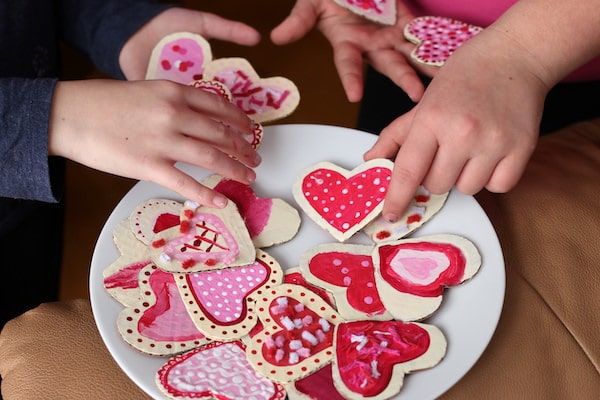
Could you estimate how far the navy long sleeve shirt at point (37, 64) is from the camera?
69 centimetres

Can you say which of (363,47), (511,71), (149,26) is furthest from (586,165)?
(149,26)

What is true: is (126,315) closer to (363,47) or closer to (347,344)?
(347,344)

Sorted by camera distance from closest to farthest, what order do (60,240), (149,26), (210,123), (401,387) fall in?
(401,387) → (210,123) → (149,26) → (60,240)

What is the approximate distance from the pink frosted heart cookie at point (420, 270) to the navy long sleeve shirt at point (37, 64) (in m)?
0.35

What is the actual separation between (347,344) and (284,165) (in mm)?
239

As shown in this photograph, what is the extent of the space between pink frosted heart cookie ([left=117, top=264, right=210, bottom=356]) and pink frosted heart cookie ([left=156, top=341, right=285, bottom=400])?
0.6 inches

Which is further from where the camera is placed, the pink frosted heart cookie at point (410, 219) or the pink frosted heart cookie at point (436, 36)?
the pink frosted heart cookie at point (436, 36)

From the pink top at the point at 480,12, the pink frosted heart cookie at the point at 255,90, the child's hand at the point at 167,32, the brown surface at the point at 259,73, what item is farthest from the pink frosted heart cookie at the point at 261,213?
the brown surface at the point at 259,73

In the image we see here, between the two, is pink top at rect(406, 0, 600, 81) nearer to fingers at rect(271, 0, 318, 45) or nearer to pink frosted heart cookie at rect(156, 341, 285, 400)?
fingers at rect(271, 0, 318, 45)

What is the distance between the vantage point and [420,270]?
0.66m

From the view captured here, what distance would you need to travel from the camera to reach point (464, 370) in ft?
1.90

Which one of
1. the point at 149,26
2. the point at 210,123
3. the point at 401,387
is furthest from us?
the point at 149,26

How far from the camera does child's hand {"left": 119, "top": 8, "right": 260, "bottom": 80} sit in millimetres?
916

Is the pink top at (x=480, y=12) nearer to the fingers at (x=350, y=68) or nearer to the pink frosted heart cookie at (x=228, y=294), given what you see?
the fingers at (x=350, y=68)
